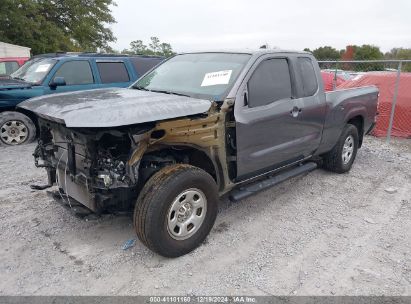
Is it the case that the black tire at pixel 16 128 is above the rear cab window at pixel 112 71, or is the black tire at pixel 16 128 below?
below

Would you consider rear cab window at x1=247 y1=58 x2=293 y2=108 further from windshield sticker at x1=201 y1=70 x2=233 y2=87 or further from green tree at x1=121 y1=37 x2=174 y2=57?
green tree at x1=121 y1=37 x2=174 y2=57

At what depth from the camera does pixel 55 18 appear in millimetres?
26281

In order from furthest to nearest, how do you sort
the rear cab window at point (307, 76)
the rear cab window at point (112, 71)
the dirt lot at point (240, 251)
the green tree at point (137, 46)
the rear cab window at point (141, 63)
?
the green tree at point (137, 46)
the rear cab window at point (141, 63)
the rear cab window at point (112, 71)
the rear cab window at point (307, 76)
the dirt lot at point (240, 251)

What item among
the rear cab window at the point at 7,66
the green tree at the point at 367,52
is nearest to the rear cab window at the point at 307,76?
the rear cab window at the point at 7,66

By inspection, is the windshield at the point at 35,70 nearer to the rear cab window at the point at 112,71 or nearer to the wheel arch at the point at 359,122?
the rear cab window at the point at 112,71

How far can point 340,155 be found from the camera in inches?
227

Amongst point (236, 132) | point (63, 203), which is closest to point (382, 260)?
point (236, 132)

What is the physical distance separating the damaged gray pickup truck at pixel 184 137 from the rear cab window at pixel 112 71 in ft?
11.6

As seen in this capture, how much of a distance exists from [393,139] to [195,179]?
23.3ft

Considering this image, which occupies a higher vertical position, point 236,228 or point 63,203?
point 63,203

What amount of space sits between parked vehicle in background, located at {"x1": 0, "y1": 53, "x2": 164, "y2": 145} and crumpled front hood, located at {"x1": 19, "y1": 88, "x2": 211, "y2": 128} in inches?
158

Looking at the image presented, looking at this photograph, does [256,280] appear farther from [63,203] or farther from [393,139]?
[393,139]

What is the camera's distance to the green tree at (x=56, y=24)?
2248cm

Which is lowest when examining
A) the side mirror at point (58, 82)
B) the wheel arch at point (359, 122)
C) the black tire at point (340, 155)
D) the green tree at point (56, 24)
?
the black tire at point (340, 155)
